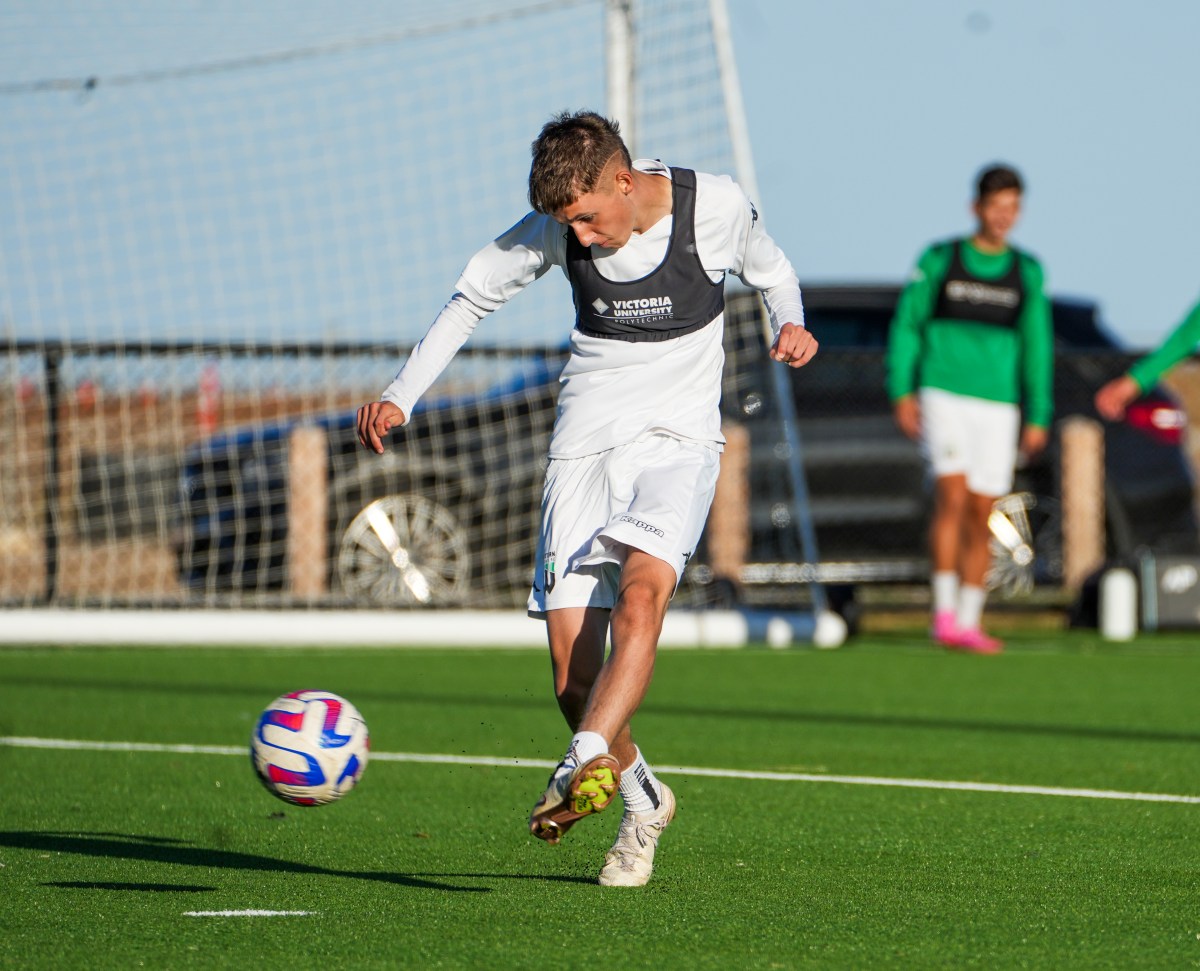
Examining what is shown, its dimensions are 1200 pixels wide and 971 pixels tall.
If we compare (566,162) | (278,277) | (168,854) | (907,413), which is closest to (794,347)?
(566,162)

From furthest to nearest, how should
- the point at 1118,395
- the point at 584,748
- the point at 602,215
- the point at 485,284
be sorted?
the point at 1118,395
the point at 485,284
the point at 602,215
the point at 584,748

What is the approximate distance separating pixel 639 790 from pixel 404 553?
807cm

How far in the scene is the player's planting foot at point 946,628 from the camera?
10.2 meters

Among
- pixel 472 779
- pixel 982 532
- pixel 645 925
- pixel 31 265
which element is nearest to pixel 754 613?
pixel 982 532

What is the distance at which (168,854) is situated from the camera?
167 inches

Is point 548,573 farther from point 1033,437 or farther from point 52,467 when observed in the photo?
point 52,467

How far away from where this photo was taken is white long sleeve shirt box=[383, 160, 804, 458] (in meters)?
4.24

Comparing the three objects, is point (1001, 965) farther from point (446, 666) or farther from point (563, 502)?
point (446, 666)

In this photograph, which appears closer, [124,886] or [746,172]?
[124,886]

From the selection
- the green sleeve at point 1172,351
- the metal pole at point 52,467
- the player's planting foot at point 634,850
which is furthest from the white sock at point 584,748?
the metal pole at point 52,467

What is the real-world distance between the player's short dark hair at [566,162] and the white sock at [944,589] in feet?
21.5

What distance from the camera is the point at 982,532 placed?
1032 centimetres

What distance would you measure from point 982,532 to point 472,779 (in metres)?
5.45

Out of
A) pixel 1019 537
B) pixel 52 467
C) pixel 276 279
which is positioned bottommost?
pixel 1019 537
